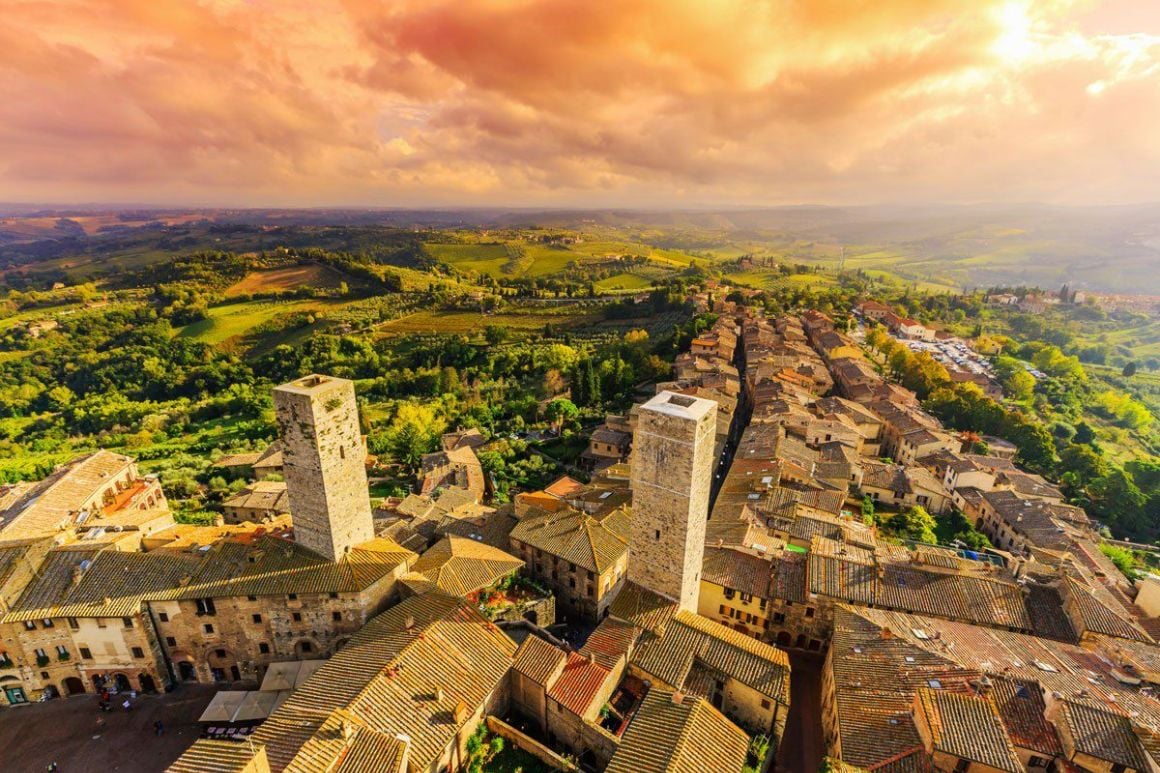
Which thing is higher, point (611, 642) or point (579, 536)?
point (579, 536)

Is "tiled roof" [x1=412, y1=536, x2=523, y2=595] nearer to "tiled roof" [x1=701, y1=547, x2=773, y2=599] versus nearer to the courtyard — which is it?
"tiled roof" [x1=701, y1=547, x2=773, y2=599]

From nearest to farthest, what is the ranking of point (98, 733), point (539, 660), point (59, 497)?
1. point (539, 660)
2. point (98, 733)
3. point (59, 497)

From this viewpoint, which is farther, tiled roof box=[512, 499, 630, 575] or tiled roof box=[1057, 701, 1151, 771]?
tiled roof box=[512, 499, 630, 575]

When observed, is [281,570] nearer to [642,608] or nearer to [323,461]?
[323,461]

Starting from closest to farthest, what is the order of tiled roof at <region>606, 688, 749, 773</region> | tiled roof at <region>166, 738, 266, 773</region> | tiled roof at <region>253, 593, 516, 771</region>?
1. tiled roof at <region>166, 738, 266, 773</region>
2. tiled roof at <region>606, 688, 749, 773</region>
3. tiled roof at <region>253, 593, 516, 771</region>

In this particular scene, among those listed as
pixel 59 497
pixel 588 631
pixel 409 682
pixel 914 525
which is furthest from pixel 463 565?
pixel 914 525

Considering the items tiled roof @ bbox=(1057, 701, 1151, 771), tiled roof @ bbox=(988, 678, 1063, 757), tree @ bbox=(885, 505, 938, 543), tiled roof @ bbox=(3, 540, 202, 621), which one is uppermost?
tiled roof @ bbox=(3, 540, 202, 621)

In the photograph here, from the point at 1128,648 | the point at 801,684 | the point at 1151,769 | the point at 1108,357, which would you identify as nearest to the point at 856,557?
the point at 801,684

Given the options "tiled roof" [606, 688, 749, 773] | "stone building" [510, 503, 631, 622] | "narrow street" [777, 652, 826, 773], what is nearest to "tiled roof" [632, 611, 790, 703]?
"tiled roof" [606, 688, 749, 773]
